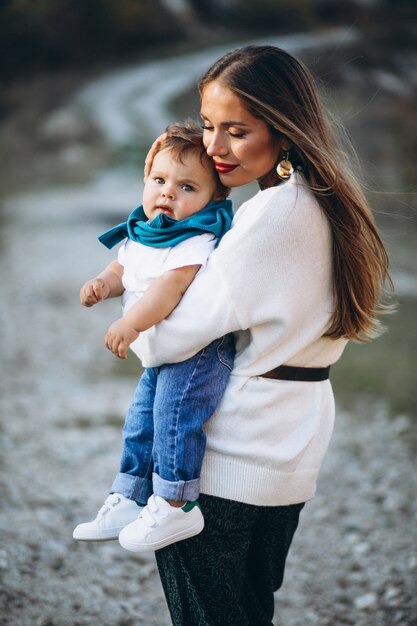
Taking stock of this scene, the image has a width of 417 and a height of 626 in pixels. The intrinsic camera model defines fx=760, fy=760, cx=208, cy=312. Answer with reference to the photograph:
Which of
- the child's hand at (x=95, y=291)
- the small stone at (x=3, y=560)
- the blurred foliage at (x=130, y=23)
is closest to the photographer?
the child's hand at (x=95, y=291)

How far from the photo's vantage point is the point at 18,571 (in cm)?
333

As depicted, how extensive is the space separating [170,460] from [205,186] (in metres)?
0.66

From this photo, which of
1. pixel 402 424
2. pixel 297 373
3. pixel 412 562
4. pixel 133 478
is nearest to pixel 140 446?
pixel 133 478

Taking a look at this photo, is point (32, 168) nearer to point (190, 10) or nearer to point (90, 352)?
point (190, 10)

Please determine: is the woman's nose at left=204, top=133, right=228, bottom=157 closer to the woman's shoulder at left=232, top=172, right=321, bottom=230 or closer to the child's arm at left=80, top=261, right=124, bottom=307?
the woman's shoulder at left=232, top=172, right=321, bottom=230

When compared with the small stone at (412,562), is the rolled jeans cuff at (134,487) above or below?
above

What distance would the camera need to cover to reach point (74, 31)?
51.2ft

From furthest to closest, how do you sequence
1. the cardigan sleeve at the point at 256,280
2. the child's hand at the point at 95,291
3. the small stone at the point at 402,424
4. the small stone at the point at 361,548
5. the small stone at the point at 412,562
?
the small stone at the point at 402,424
the small stone at the point at 361,548
the small stone at the point at 412,562
the child's hand at the point at 95,291
the cardigan sleeve at the point at 256,280

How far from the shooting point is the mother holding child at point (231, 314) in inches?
67.0

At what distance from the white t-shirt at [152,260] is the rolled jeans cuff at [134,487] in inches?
13.5

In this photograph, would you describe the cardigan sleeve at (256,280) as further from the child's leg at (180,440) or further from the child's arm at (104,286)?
the child's arm at (104,286)

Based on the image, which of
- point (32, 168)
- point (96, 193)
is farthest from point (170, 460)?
point (32, 168)

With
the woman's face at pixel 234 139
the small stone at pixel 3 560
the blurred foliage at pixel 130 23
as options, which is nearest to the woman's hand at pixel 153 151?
the woman's face at pixel 234 139

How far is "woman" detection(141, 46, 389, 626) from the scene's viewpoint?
1688mm
